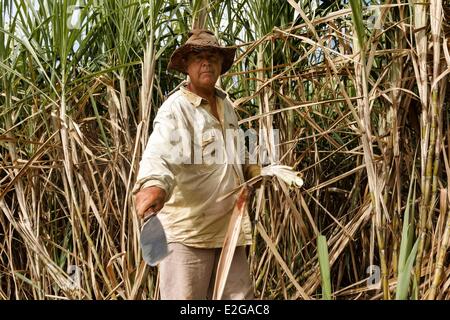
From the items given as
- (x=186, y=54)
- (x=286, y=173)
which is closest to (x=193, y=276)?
(x=286, y=173)

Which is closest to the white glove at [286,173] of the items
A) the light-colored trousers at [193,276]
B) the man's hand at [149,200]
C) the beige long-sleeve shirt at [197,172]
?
the man's hand at [149,200]

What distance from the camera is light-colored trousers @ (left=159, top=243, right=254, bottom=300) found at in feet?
7.37

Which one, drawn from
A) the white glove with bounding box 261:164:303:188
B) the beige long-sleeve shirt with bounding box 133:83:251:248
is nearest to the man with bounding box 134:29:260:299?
the beige long-sleeve shirt with bounding box 133:83:251:248

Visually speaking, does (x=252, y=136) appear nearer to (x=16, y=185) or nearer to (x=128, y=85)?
(x=128, y=85)

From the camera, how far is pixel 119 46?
3.09 meters

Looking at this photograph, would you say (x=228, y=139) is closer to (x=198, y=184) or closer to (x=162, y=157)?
(x=198, y=184)

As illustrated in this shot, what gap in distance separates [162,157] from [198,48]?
0.40 metres

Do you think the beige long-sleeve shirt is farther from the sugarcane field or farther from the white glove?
the white glove

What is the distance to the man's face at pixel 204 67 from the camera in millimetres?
2262

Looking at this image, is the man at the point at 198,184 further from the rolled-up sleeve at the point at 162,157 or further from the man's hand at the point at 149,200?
the man's hand at the point at 149,200

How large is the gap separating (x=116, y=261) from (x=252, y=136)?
81cm

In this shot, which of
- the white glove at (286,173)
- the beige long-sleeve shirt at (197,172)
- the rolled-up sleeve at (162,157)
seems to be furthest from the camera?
the beige long-sleeve shirt at (197,172)

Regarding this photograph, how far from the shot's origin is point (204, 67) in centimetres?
227
